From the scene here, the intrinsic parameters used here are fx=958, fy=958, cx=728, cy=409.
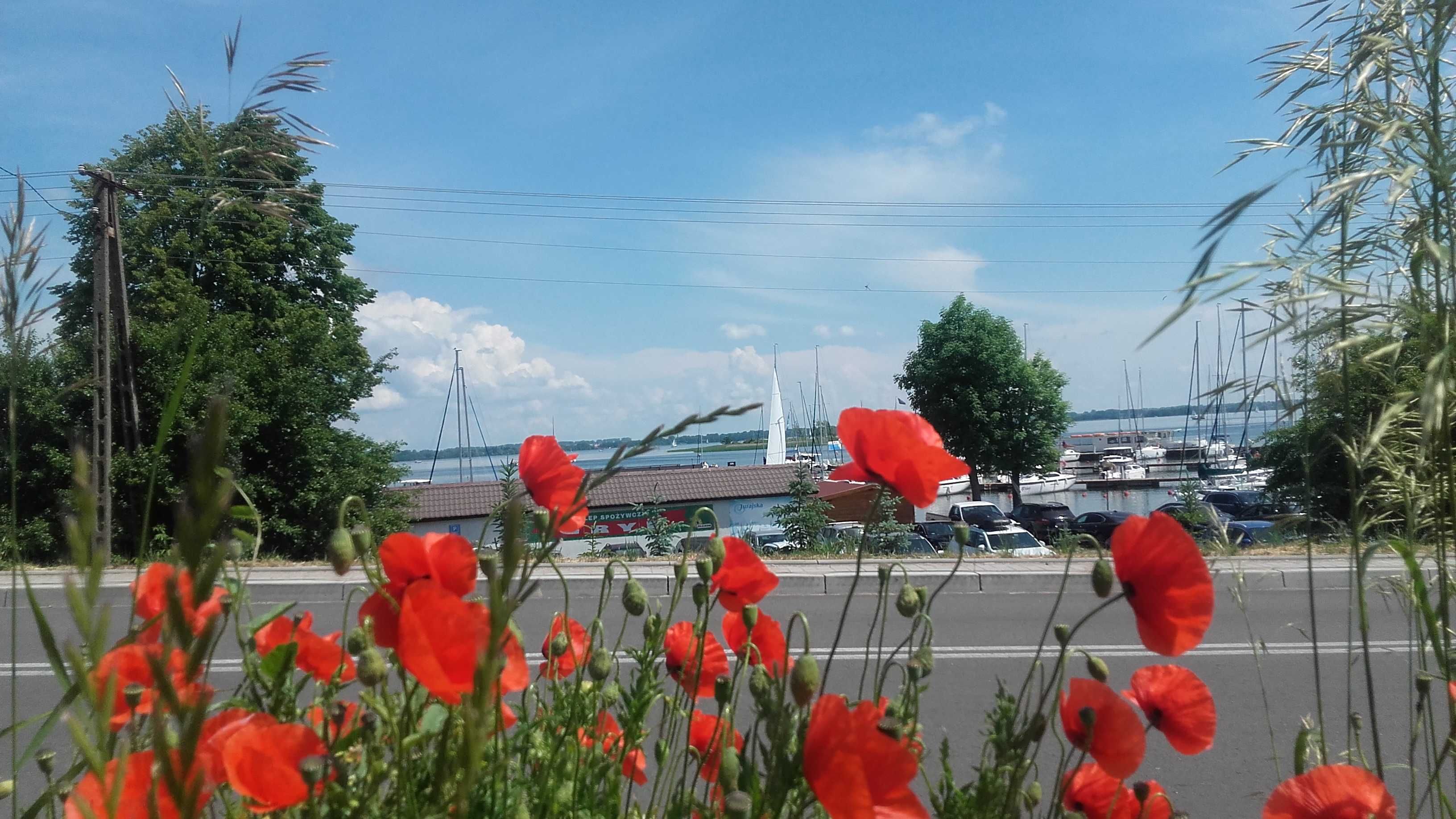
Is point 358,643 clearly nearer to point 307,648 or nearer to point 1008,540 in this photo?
point 307,648

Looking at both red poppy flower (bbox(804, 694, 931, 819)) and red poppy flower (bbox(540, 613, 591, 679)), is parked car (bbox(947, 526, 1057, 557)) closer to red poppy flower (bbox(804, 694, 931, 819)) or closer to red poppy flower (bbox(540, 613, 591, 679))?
red poppy flower (bbox(540, 613, 591, 679))

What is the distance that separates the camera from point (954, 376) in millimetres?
36969

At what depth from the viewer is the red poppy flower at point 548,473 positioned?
44.8 inches

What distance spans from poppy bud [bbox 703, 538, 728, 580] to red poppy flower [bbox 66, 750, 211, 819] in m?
0.55

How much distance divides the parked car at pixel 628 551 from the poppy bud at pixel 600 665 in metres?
8.04

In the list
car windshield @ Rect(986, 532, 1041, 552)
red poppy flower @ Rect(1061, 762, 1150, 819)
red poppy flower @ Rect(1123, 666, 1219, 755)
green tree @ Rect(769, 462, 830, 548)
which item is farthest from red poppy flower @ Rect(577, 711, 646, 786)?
car windshield @ Rect(986, 532, 1041, 552)

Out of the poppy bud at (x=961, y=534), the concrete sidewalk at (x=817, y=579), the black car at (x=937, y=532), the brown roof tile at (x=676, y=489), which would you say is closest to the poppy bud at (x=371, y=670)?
the poppy bud at (x=961, y=534)

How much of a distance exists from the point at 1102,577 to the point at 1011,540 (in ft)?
67.5

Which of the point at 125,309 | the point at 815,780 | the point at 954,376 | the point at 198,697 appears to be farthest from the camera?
the point at 954,376

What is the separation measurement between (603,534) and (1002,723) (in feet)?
36.6

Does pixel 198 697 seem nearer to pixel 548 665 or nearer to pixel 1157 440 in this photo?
pixel 548 665

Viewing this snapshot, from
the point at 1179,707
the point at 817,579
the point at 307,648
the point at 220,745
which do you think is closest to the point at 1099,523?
the point at 817,579

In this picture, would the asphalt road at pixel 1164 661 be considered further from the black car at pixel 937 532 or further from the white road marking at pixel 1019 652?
the black car at pixel 937 532

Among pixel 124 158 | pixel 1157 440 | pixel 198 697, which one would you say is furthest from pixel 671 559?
pixel 1157 440
